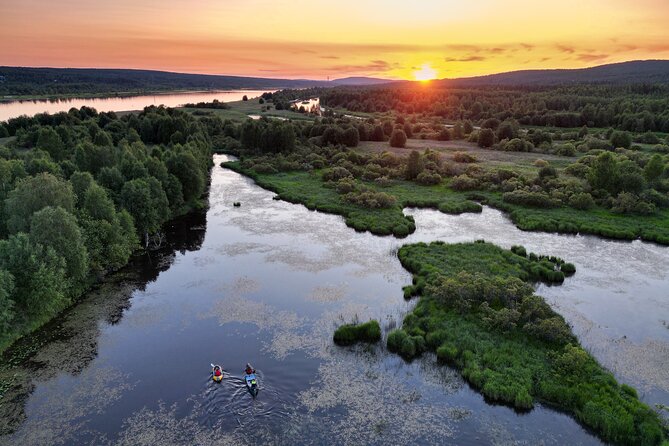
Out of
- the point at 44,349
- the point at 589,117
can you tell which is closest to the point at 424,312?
the point at 44,349

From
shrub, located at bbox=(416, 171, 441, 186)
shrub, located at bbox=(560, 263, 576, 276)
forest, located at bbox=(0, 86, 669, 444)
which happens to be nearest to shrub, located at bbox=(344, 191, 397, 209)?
forest, located at bbox=(0, 86, 669, 444)

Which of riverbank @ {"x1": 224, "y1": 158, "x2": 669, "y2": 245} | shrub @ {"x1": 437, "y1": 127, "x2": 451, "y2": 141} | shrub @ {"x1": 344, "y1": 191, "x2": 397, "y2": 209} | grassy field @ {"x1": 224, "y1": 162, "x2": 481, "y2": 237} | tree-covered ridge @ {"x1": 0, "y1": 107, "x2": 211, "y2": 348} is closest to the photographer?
tree-covered ridge @ {"x1": 0, "y1": 107, "x2": 211, "y2": 348}

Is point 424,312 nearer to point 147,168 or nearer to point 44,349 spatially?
point 44,349

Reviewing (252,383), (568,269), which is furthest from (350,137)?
(252,383)

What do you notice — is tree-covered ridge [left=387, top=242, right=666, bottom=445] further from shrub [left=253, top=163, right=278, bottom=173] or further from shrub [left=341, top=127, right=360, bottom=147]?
shrub [left=341, top=127, right=360, bottom=147]

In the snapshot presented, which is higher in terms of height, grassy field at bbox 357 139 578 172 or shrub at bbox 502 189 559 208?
grassy field at bbox 357 139 578 172

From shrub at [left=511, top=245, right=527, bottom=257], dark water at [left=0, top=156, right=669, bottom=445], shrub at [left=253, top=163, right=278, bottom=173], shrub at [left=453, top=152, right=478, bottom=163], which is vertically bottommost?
dark water at [left=0, top=156, right=669, bottom=445]

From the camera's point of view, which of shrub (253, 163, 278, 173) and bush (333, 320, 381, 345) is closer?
bush (333, 320, 381, 345)
